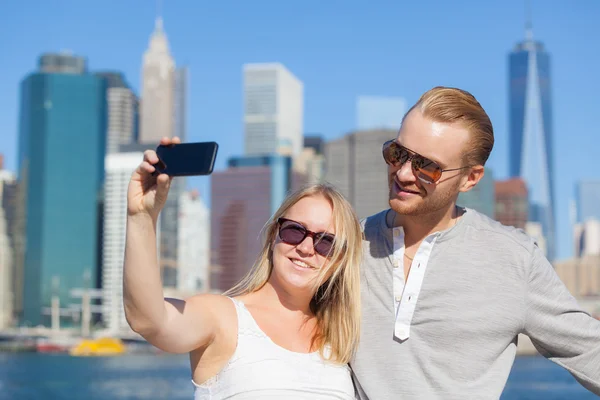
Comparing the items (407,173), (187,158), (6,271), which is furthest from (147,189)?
(6,271)

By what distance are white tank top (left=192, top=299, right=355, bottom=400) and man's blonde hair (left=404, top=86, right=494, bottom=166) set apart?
3.19ft

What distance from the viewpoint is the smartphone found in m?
2.70

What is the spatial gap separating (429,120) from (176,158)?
3.78ft

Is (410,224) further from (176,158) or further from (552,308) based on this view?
(176,158)

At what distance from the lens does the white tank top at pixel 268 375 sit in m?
3.38

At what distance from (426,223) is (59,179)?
140088 mm

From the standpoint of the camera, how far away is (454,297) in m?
3.47

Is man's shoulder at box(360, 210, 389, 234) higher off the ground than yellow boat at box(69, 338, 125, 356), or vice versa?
man's shoulder at box(360, 210, 389, 234)

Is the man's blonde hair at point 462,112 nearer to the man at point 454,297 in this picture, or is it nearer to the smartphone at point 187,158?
the man at point 454,297

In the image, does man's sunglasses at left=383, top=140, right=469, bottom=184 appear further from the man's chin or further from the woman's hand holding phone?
the woman's hand holding phone

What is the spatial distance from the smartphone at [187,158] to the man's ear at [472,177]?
1223mm

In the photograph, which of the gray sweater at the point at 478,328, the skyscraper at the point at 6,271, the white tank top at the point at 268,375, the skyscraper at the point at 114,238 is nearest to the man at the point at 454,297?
the gray sweater at the point at 478,328

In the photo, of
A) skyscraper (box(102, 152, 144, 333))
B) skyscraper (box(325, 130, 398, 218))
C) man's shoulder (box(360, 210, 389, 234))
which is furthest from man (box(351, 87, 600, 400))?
skyscraper (box(325, 130, 398, 218))

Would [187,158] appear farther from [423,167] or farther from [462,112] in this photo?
[462,112]
